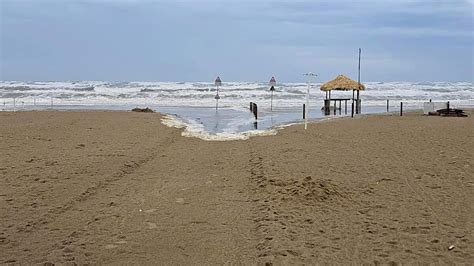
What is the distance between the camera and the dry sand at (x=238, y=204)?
5152mm

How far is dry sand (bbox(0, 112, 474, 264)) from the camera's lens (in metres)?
5.15

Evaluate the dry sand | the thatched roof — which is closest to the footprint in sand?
the dry sand

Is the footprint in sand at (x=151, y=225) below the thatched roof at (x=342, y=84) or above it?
below

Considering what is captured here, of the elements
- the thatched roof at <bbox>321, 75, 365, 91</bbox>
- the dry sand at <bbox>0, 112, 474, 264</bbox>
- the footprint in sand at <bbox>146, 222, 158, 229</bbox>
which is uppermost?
the thatched roof at <bbox>321, 75, 365, 91</bbox>

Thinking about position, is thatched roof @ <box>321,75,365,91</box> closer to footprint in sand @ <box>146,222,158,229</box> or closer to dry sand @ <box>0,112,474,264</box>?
dry sand @ <box>0,112,474,264</box>

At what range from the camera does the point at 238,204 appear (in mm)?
7289

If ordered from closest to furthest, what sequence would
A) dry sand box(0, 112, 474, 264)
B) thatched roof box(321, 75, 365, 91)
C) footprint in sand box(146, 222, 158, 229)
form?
dry sand box(0, 112, 474, 264) → footprint in sand box(146, 222, 158, 229) → thatched roof box(321, 75, 365, 91)

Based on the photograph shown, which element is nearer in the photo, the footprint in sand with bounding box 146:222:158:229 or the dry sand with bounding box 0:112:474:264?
the dry sand with bounding box 0:112:474:264

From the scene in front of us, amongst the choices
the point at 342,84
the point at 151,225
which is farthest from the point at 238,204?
the point at 342,84

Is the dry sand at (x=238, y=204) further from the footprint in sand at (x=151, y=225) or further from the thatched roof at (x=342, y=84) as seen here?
the thatched roof at (x=342, y=84)

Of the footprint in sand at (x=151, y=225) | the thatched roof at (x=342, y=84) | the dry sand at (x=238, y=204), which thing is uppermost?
the thatched roof at (x=342, y=84)

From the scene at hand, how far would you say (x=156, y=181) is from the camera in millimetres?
9008

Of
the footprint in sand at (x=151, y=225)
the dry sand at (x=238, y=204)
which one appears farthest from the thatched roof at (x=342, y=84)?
the footprint in sand at (x=151, y=225)

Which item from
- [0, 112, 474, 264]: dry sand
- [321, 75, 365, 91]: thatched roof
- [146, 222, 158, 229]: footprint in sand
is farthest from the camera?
[321, 75, 365, 91]: thatched roof
